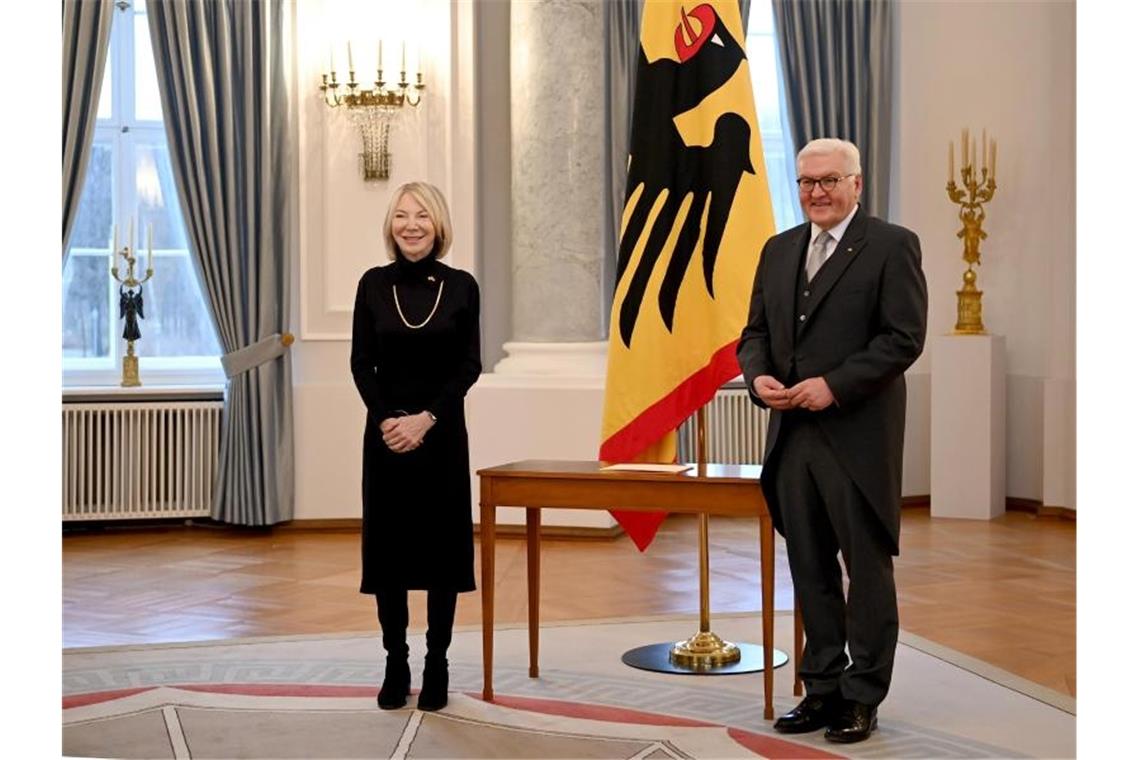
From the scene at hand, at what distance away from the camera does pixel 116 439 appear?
815 centimetres

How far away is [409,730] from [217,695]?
758 millimetres

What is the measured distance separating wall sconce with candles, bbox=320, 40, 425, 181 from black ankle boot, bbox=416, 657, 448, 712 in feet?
14.2

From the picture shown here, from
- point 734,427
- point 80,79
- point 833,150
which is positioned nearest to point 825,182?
point 833,150

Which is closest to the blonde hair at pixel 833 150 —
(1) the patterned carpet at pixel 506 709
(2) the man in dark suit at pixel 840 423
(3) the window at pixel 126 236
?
(2) the man in dark suit at pixel 840 423

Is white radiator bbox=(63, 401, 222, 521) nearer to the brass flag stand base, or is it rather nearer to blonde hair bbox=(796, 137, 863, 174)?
the brass flag stand base

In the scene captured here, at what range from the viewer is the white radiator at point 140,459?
26.6ft

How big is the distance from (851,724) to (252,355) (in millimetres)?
4997

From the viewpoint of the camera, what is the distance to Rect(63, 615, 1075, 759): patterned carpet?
3846 mm

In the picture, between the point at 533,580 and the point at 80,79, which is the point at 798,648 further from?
the point at 80,79

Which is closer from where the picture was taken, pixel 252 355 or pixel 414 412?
pixel 414 412

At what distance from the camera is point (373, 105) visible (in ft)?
26.2
